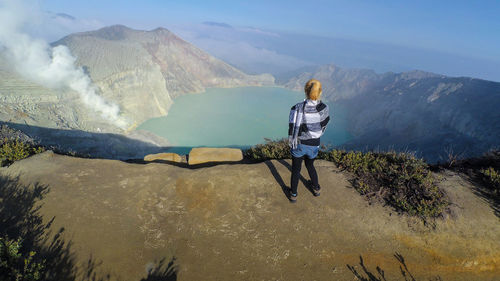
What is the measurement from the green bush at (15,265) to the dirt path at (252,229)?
81cm

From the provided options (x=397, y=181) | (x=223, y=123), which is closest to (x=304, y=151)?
(x=397, y=181)

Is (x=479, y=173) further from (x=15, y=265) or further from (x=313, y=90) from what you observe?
(x=15, y=265)

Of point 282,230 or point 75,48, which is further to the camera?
point 75,48

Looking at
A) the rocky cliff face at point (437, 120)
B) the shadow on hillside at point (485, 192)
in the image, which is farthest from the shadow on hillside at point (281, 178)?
the rocky cliff face at point (437, 120)

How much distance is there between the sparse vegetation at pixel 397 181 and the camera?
6434mm

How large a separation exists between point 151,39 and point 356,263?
760 ft

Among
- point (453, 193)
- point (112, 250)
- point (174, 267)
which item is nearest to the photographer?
point (174, 267)

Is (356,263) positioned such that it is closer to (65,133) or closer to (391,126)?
(65,133)

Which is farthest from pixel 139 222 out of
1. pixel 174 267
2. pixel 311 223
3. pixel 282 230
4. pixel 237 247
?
pixel 311 223

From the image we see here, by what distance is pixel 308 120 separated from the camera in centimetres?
598

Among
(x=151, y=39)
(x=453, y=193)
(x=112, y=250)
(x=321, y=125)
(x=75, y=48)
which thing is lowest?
(x=112, y=250)

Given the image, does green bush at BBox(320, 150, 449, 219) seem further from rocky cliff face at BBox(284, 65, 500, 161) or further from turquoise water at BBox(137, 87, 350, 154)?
turquoise water at BBox(137, 87, 350, 154)

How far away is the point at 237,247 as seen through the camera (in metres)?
5.54

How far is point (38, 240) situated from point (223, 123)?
140871mm
